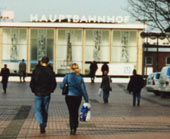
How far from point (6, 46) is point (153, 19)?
3303 cm

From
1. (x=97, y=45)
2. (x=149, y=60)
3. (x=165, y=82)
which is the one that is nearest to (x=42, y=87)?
(x=165, y=82)

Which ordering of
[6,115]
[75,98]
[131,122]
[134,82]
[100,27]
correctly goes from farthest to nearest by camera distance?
[100,27], [134,82], [6,115], [131,122], [75,98]

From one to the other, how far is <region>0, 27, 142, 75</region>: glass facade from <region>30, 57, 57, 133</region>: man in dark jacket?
53669mm

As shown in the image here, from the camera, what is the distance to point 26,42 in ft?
220

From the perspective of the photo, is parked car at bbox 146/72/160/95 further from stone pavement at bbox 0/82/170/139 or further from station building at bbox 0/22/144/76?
station building at bbox 0/22/144/76

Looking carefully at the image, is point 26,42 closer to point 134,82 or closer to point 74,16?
point 74,16

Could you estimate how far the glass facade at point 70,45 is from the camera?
66.6m

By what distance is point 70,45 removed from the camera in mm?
67062

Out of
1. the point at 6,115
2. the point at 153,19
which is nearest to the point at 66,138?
the point at 6,115

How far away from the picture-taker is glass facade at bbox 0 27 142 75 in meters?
66.6

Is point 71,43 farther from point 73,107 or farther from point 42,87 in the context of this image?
point 73,107

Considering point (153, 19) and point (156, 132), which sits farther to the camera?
point (153, 19)

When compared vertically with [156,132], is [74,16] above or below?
above

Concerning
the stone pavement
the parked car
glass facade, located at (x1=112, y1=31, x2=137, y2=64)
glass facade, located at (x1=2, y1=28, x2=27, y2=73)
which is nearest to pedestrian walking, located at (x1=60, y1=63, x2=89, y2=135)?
the stone pavement
